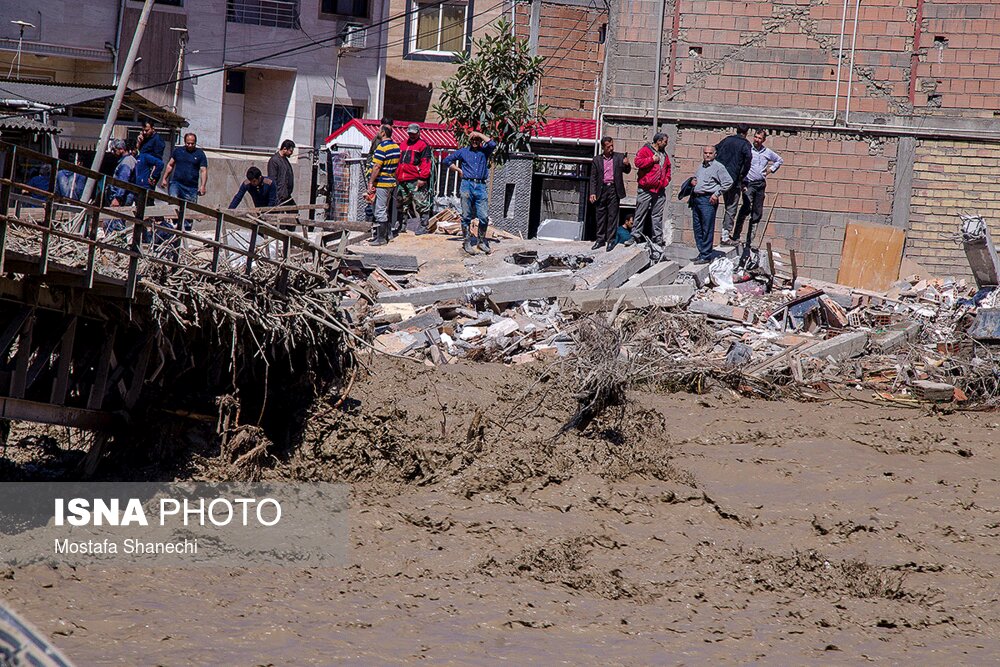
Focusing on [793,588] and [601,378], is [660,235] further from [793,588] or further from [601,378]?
[793,588]

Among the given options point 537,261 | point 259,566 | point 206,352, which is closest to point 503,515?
point 259,566

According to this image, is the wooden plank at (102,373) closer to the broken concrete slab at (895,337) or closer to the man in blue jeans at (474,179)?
the man in blue jeans at (474,179)

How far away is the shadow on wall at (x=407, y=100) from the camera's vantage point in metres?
30.1

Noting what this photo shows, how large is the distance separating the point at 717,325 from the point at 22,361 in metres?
9.13

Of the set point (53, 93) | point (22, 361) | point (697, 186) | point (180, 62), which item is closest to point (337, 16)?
point (180, 62)

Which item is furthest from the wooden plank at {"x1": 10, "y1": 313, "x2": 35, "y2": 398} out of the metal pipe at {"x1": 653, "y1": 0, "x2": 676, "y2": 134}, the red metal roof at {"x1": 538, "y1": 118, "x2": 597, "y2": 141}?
the red metal roof at {"x1": 538, "y1": 118, "x2": 597, "y2": 141}

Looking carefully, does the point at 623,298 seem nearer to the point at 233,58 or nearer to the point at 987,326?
the point at 987,326

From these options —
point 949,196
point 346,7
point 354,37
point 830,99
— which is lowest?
point 949,196

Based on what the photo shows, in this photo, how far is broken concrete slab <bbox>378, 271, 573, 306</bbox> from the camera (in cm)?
1471

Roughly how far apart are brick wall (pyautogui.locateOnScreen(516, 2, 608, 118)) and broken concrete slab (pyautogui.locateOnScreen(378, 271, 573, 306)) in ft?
37.5

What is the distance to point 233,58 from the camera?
2819 cm

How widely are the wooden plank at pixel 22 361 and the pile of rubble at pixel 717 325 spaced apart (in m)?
4.89

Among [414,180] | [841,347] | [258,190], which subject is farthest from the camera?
[414,180]

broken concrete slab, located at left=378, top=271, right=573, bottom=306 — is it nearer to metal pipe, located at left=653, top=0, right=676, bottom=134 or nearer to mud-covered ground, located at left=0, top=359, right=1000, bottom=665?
mud-covered ground, located at left=0, top=359, right=1000, bottom=665
